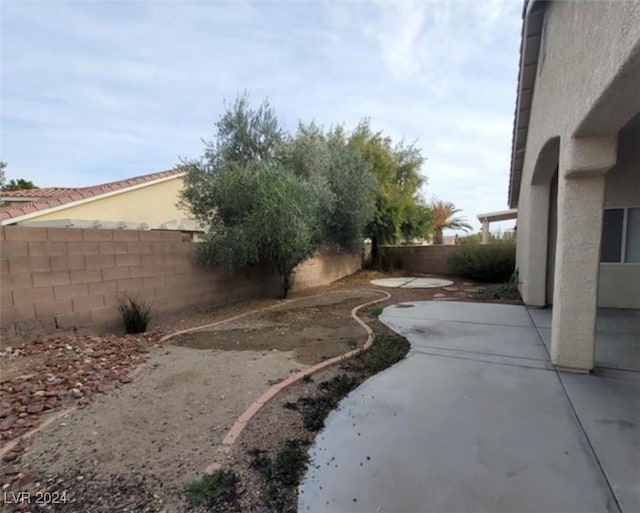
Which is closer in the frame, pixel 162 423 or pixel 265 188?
pixel 162 423

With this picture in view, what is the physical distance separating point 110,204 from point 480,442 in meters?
13.2

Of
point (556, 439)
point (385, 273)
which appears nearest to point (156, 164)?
point (385, 273)

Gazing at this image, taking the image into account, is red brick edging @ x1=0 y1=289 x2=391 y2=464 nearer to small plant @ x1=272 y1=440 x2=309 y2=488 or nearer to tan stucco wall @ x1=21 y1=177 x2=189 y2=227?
small plant @ x1=272 y1=440 x2=309 y2=488

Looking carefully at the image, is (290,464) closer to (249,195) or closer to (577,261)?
(577,261)

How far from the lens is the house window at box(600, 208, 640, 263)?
7.37m

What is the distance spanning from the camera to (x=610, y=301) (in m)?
7.66

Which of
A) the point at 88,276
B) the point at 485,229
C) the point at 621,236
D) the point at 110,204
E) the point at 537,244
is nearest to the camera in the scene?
the point at 88,276

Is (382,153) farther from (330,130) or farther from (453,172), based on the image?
(453,172)

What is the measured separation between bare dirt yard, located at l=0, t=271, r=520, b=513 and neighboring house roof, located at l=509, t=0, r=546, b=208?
611cm

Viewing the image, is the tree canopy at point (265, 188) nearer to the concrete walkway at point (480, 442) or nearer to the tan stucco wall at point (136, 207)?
the concrete walkway at point (480, 442)

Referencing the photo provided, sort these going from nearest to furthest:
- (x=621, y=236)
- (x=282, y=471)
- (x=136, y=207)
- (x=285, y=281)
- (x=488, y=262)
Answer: (x=282, y=471) → (x=621, y=236) → (x=285, y=281) → (x=136, y=207) → (x=488, y=262)

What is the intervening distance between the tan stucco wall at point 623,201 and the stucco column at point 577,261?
4.38 metres

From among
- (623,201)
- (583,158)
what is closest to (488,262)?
(623,201)

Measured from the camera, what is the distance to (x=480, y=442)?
8.98 ft
